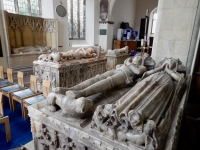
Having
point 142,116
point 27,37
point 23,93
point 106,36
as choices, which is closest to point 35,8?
point 27,37

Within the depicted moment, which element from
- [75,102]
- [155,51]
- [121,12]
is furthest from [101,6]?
[75,102]

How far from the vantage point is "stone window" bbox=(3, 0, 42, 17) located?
6.26 metres

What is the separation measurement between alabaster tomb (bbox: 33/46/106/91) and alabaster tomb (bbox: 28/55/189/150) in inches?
91.0

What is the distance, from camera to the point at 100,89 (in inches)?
65.6

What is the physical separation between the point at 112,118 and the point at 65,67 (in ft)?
10.1

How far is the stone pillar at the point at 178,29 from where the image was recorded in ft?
9.10

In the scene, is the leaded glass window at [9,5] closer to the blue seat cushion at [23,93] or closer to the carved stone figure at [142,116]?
the blue seat cushion at [23,93]

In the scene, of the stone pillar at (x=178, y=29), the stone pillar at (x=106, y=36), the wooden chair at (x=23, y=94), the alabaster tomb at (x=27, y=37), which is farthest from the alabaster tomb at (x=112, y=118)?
the stone pillar at (x=106, y=36)

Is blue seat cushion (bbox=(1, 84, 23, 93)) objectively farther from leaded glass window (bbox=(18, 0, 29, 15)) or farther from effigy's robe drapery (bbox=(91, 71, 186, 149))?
leaded glass window (bbox=(18, 0, 29, 15))

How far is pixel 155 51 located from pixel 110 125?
2.48m

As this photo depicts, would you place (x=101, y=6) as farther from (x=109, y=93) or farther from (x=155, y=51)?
(x=109, y=93)

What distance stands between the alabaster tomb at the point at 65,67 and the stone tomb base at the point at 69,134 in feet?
7.37

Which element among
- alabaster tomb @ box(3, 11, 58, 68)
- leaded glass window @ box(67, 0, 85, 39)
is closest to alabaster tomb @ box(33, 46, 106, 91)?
alabaster tomb @ box(3, 11, 58, 68)

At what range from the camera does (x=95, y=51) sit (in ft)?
17.8
